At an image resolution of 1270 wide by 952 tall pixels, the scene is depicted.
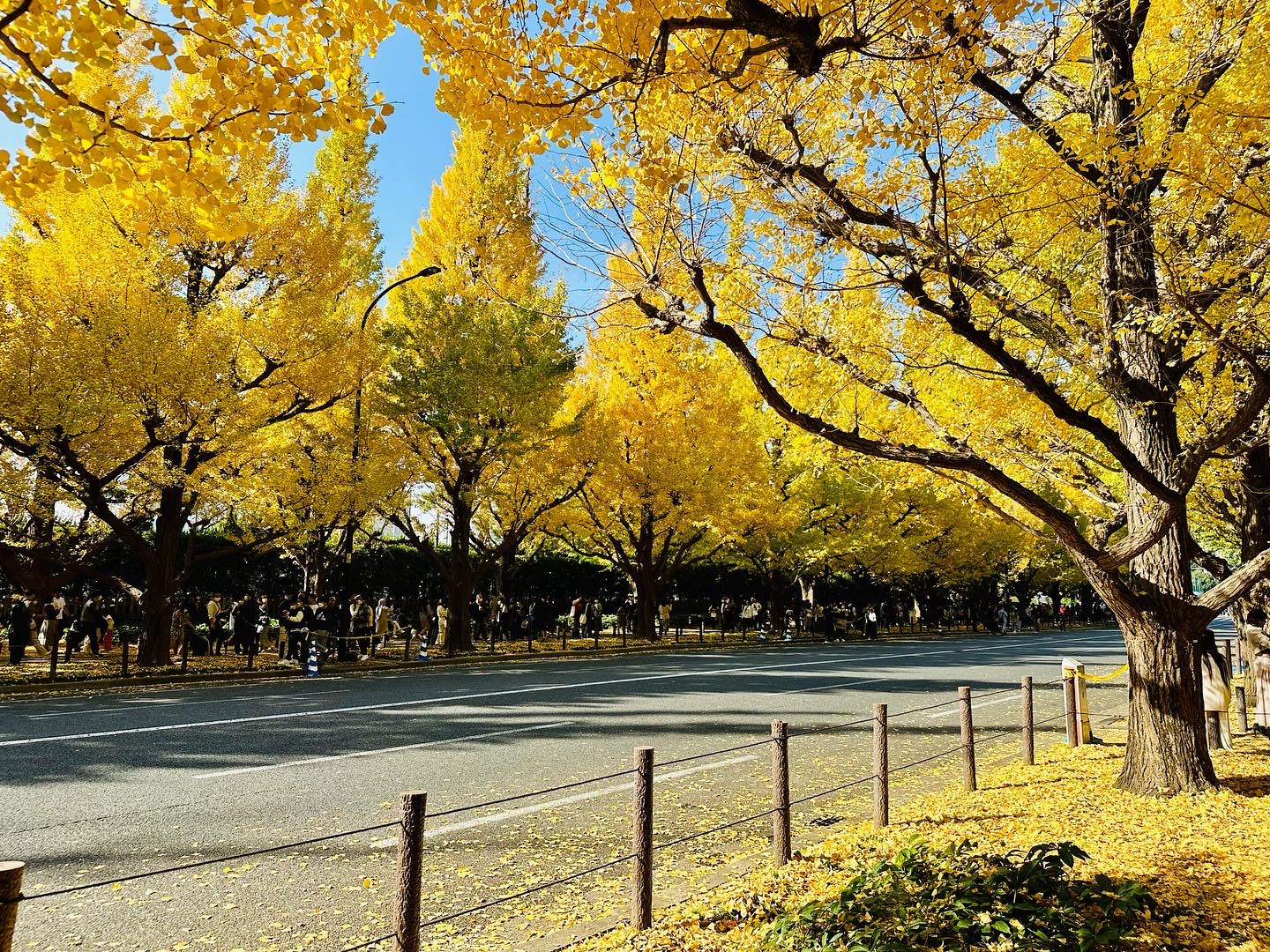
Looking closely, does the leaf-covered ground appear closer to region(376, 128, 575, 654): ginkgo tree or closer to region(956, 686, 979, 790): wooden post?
region(956, 686, 979, 790): wooden post

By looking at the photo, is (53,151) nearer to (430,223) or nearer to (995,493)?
(995,493)

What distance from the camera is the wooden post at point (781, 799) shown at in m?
4.90

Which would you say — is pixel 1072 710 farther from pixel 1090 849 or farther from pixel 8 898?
pixel 8 898

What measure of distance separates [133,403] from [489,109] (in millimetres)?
11865

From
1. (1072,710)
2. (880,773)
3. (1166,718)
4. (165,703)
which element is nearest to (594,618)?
(165,703)

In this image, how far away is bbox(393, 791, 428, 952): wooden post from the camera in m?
3.20

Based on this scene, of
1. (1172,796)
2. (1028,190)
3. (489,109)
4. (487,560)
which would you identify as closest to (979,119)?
(1028,190)

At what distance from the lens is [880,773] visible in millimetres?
5652

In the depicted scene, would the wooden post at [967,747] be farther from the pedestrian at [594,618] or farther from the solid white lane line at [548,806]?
the pedestrian at [594,618]

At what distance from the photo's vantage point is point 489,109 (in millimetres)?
4711

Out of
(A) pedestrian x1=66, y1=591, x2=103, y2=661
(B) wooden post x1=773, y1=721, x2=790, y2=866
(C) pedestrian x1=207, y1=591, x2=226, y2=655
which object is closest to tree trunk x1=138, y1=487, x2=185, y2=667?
(A) pedestrian x1=66, y1=591, x2=103, y2=661

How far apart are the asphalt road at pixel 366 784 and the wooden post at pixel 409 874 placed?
2.81 feet

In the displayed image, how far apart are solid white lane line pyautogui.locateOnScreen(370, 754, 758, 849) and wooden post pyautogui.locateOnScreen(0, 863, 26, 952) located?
10.8 ft

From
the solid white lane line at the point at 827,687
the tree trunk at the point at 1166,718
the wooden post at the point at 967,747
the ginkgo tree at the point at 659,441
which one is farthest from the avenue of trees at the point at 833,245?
the ginkgo tree at the point at 659,441
